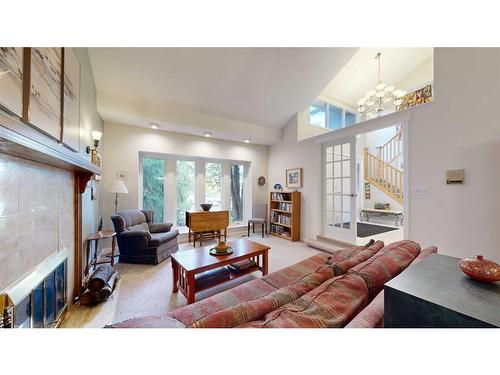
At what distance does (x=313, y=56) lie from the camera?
10.0 ft

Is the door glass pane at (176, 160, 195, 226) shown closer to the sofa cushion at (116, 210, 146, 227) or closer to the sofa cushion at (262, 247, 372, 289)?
the sofa cushion at (116, 210, 146, 227)

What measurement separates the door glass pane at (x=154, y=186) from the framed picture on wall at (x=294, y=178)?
9.72ft

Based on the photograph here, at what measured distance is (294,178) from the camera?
461 cm

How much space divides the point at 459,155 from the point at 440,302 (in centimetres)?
266

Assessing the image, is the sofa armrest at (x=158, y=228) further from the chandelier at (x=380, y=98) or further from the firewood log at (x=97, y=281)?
the chandelier at (x=380, y=98)

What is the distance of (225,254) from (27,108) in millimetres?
1940

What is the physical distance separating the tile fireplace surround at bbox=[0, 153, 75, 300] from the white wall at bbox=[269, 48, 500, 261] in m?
3.93

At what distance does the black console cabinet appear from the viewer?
1.85ft

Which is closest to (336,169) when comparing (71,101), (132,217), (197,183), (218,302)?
(197,183)

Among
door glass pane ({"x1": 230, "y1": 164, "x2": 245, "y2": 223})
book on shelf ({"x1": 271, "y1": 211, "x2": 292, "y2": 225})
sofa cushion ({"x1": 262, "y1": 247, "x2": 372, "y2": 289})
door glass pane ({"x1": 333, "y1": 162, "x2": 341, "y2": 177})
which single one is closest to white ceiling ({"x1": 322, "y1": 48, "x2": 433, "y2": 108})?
door glass pane ({"x1": 333, "y1": 162, "x2": 341, "y2": 177})
